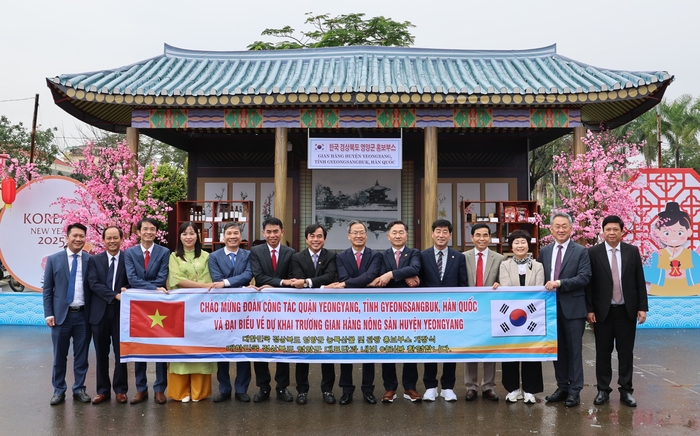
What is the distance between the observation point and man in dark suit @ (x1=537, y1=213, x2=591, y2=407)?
5490 mm

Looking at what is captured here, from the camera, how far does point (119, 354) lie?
569 centimetres

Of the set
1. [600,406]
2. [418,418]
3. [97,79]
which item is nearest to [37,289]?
[97,79]

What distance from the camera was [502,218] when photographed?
39.4 ft

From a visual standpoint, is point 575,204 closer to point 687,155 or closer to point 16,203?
point 16,203

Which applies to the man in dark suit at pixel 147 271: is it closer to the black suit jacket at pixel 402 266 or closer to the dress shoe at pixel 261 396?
the dress shoe at pixel 261 396

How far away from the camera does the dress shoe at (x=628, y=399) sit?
18.1ft

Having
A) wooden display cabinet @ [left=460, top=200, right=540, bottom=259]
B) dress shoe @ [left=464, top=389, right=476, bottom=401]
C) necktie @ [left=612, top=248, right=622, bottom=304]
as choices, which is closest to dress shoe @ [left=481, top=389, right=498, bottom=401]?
dress shoe @ [left=464, top=389, right=476, bottom=401]

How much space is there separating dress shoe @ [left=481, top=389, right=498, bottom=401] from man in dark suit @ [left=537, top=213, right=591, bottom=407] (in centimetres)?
50

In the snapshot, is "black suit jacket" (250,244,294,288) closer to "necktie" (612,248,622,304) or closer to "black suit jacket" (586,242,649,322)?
"black suit jacket" (586,242,649,322)

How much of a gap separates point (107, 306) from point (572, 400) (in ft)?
14.9

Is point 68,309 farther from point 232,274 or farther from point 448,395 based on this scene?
point 448,395

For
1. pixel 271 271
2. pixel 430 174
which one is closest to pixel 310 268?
pixel 271 271

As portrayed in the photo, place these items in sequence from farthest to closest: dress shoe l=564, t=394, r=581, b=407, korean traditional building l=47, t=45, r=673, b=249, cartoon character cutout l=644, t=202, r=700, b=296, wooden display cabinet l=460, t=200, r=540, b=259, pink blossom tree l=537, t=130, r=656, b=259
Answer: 1. wooden display cabinet l=460, t=200, r=540, b=259
2. cartoon character cutout l=644, t=202, r=700, b=296
3. korean traditional building l=47, t=45, r=673, b=249
4. pink blossom tree l=537, t=130, r=656, b=259
5. dress shoe l=564, t=394, r=581, b=407

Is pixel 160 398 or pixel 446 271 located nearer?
pixel 160 398
